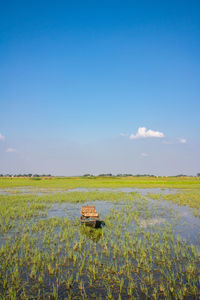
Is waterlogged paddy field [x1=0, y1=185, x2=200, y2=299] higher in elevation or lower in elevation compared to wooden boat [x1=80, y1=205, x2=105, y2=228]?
lower

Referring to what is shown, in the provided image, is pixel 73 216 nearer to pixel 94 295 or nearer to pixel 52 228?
pixel 52 228

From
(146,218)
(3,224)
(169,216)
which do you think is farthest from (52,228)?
(169,216)

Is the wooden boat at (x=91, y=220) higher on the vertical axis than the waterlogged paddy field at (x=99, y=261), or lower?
higher

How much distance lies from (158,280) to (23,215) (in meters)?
10.5

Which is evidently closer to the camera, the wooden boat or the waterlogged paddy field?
the waterlogged paddy field

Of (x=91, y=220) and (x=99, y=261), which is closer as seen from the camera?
(x=99, y=261)

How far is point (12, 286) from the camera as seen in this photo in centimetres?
553

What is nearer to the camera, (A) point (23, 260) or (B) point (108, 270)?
(B) point (108, 270)

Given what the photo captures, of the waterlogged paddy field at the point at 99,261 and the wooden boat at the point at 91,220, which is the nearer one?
the waterlogged paddy field at the point at 99,261

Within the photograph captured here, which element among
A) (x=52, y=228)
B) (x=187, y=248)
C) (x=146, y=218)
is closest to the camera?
(x=187, y=248)

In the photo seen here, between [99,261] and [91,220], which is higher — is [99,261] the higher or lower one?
the lower one

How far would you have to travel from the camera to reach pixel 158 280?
19.5 ft

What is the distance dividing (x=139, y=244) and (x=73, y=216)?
6662mm

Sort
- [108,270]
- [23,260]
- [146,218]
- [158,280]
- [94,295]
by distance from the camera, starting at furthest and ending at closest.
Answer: [146,218] < [23,260] < [108,270] < [158,280] < [94,295]
